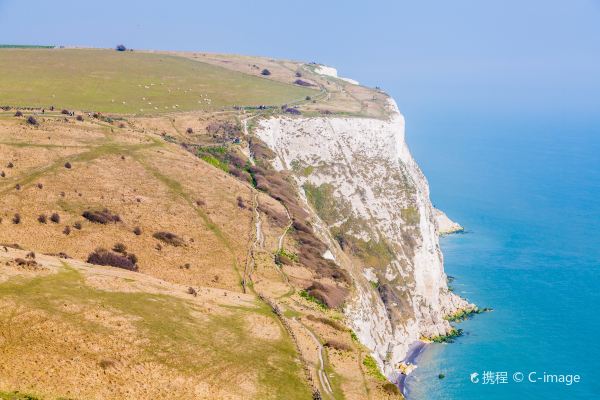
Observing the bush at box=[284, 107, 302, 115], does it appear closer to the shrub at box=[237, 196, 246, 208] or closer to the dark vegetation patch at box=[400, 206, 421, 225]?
the dark vegetation patch at box=[400, 206, 421, 225]

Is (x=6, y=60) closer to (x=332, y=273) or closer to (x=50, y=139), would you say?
(x=50, y=139)

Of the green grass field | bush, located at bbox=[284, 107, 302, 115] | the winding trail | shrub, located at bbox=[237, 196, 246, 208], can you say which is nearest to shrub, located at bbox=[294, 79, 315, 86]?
the green grass field

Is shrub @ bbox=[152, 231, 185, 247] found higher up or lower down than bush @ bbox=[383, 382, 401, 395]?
higher up

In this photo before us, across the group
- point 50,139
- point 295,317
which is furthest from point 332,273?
point 50,139

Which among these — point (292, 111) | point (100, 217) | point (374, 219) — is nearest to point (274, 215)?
point (100, 217)

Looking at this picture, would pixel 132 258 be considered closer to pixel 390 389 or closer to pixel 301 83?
pixel 390 389

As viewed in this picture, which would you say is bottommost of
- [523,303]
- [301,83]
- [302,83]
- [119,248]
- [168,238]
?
[119,248]

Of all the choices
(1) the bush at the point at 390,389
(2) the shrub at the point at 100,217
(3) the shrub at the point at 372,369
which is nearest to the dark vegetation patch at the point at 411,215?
(3) the shrub at the point at 372,369
